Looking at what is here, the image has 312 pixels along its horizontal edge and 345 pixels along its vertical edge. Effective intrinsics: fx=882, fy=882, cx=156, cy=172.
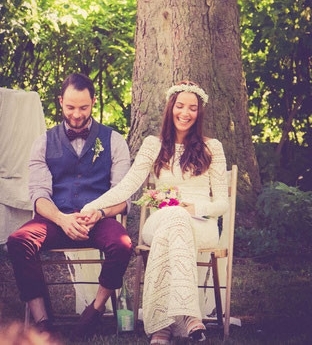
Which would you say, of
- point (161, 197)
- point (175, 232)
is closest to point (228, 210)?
point (161, 197)

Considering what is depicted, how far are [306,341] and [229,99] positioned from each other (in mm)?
3296

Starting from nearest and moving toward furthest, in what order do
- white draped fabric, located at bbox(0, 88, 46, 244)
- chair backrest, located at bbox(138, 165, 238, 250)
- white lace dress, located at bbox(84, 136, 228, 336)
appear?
A: white lace dress, located at bbox(84, 136, 228, 336) < chair backrest, located at bbox(138, 165, 238, 250) < white draped fabric, located at bbox(0, 88, 46, 244)

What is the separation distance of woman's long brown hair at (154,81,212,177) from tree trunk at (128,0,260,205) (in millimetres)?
1900

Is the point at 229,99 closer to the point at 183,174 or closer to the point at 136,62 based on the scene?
the point at 136,62

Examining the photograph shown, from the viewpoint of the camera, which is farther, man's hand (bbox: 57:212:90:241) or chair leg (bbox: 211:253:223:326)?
chair leg (bbox: 211:253:223:326)

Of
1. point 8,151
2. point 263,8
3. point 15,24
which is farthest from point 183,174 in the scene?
point 263,8

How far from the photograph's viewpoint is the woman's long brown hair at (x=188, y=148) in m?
5.23

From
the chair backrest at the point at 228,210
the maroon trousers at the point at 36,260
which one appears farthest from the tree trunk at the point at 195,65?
the maroon trousers at the point at 36,260

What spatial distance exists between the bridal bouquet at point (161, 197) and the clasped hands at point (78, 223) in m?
0.28

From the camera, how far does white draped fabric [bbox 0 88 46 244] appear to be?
6520 mm

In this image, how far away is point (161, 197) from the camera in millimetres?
5094

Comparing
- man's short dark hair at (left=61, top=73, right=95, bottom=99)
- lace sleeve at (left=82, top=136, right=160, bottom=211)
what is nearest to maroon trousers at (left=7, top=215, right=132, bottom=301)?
lace sleeve at (left=82, top=136, right=160, bottom=211)

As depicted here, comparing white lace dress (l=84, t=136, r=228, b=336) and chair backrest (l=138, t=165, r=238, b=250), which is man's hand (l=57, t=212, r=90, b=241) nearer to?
white lace dress (l=84, t=136, r=228, b=336)

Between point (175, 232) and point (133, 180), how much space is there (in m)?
0.59
